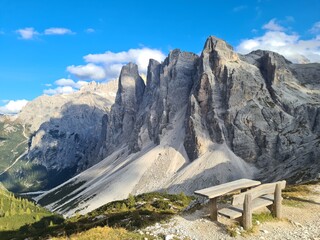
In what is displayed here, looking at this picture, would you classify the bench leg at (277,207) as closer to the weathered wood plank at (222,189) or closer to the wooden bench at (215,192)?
the weathered wood plank at (222,189)

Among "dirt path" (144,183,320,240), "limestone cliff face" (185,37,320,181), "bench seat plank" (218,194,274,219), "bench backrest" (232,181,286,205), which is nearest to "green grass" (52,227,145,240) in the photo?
"dirt path" (144,183,320,240)

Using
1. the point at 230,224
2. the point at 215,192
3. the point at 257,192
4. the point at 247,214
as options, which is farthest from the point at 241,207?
the point at 215,192

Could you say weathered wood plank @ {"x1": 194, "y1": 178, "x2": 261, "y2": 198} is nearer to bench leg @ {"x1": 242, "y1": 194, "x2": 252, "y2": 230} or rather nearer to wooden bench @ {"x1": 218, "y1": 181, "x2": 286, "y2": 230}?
wooden bench @ {"x1": 218, "y1": 181, "x2": 286, "y2": 230}

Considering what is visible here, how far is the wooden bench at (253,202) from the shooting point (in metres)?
19.2

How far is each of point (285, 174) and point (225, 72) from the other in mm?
85430

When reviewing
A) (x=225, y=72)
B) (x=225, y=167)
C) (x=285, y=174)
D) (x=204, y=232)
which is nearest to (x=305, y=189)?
(x=204, y=232)

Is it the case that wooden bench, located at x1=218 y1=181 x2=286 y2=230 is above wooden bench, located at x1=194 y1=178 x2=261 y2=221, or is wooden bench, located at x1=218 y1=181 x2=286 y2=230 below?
below

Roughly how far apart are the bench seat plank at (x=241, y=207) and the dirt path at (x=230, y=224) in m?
0.89

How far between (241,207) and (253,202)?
1304 millimetres

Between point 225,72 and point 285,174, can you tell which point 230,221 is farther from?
point 225,72

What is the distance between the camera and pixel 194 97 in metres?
199

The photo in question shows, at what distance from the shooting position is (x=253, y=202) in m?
21.2

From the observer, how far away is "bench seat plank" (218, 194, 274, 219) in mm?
19125

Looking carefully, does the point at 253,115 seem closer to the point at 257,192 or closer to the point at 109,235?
the point at 257,192
